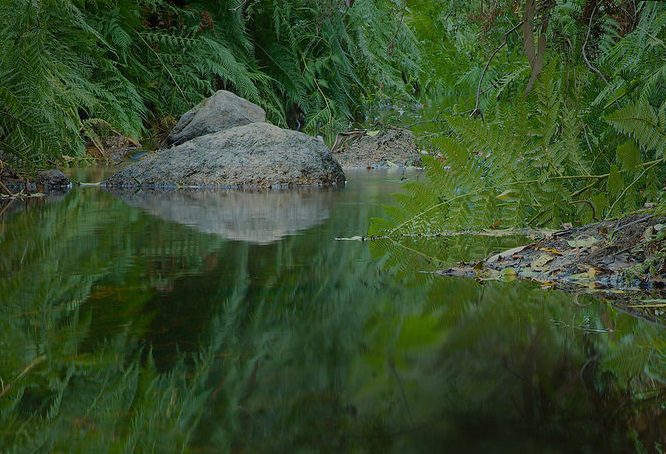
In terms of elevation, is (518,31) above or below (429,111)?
above

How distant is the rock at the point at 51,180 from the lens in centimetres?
450

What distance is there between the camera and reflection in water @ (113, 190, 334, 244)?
2635 millimetres

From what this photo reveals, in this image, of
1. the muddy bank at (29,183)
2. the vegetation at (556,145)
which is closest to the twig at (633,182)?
the vegetation at (556,145)

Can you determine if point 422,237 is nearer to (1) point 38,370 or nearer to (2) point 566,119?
(2) point 566,119

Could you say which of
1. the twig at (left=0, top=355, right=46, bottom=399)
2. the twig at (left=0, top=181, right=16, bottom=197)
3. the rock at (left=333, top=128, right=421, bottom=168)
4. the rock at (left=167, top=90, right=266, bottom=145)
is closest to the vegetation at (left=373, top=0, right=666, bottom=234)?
the twig at (left=0, top=355, right=46, bottom=399)

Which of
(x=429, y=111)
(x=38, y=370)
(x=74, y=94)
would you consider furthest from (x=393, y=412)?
(x=74, y=94)

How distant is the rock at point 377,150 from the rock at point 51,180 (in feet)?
9.73

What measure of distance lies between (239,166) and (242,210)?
5.96ft

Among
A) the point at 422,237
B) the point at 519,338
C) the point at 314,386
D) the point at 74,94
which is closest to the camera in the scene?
the point at 314,386

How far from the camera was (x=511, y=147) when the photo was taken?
2.16 metres

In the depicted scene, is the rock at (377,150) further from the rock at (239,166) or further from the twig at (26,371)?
the twig at (26,371)

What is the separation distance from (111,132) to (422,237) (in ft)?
19.0

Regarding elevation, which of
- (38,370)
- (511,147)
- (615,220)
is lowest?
(38,370)

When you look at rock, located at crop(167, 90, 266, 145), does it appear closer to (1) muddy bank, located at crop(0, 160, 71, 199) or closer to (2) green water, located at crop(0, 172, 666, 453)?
(1) muddy bank, located at crop(0, 160, 71, 199)
